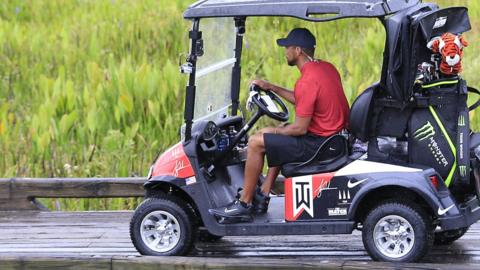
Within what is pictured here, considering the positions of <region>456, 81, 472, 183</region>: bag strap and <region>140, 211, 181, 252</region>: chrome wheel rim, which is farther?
<region>140, 211, 181, 252</region>: chrome wheel rim

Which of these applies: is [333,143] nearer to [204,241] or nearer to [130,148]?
[204,241]

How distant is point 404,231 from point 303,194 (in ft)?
2.05

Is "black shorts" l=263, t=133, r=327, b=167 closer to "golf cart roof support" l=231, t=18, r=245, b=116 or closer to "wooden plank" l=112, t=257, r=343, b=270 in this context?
"wooden plank" l=112, t=257, r=343, b=270

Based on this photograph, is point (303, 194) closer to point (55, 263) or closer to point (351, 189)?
point (351, 189)

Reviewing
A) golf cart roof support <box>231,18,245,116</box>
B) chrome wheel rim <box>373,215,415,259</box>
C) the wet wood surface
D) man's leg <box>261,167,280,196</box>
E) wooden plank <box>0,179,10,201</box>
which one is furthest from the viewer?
wooden plank <box>0,179,10,201</box>

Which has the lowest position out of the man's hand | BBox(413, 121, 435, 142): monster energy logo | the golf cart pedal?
the golf cart pedal

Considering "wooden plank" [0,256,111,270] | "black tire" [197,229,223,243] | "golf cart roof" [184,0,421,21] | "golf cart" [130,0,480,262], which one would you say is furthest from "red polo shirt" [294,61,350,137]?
"wooden plank" [0,256,111,270]

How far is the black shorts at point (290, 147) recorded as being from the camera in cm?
692

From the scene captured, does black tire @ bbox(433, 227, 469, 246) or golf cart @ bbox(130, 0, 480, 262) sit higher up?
golf cart @ bbox(130, 0, 480, 262)

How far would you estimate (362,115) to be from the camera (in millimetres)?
6730

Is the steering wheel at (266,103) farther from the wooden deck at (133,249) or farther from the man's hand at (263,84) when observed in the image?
the wooden deck at (133,249)

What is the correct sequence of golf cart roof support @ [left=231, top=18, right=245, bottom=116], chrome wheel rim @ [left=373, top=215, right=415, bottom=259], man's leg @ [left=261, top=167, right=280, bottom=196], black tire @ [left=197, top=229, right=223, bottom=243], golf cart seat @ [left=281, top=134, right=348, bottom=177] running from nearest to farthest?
1. chrome wheel rim @ [left=373, top=215, right=415, bottom=259]
2. golf cart seat @ [left=281, top=134, right=348, bottom=177]
3. man's leg @ [left=261, top=167, right=280, bottom=196]
4. golf cart roof support @ [left=231, top=18, right=245, bottom=116]
5. black tire @ [left=197, top=229, right=223, bottom=243]

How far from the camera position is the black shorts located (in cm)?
692

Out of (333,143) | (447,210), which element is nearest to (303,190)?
(333,143)
